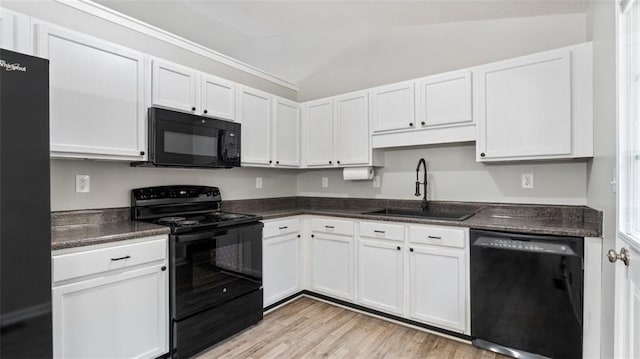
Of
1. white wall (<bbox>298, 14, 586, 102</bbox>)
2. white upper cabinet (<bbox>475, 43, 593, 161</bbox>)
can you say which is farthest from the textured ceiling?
white upper cabinet (<bbox>475, 43, 593, 161</bbox>)

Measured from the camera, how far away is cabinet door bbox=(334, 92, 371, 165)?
3.01m

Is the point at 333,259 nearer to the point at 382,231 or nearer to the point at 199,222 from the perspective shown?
the point at 382,231

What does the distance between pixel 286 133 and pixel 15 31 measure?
2.13 meters

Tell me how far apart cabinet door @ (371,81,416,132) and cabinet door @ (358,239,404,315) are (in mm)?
1081

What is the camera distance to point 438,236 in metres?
2.31

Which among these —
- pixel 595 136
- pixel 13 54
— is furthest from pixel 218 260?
pixel 595 136

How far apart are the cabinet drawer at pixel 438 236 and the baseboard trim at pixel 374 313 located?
677mm

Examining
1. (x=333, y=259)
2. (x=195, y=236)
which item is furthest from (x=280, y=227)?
(x=195, y=236)

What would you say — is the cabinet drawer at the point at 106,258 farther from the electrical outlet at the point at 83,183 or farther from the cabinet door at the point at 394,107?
the cabinet door at the point at 394,107

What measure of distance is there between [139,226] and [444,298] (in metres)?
2.25

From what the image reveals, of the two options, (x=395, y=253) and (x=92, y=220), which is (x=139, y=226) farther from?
(x=395, y=253)

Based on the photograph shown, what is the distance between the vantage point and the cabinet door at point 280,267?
107 inches

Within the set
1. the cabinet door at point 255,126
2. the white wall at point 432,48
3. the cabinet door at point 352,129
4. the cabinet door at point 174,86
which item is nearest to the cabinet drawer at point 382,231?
the cabinet door at point 352,129

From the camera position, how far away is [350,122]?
3105 mm
